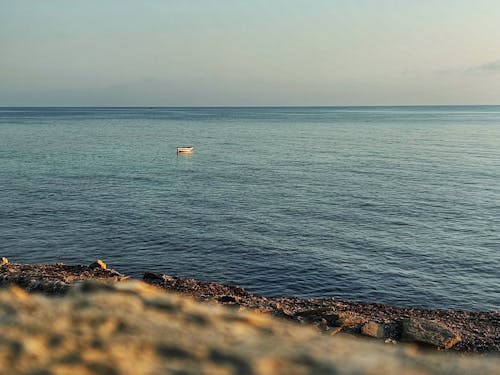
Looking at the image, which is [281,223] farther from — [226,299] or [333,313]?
[333,313]

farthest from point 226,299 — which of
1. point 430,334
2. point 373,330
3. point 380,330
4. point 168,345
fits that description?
point 168,345

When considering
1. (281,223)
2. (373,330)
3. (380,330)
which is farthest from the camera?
(281,223)

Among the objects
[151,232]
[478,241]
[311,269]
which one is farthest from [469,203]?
[151,232]

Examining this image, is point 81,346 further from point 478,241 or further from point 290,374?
point 478,241

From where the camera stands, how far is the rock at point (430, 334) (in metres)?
25.9

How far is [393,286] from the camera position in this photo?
38781 mm

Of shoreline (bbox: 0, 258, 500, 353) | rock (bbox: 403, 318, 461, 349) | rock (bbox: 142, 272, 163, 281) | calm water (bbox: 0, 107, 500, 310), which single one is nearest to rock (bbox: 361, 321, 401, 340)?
shoreline (bbox: 0, 258, 500, 353)

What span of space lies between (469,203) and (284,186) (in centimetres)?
2816

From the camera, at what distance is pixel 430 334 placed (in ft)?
86.2

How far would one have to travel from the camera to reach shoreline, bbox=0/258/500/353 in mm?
26438

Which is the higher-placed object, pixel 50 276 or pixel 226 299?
pixel 50 276

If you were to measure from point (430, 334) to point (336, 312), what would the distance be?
5.49 meters

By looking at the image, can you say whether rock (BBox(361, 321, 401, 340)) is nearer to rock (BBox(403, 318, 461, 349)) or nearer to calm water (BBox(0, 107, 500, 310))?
rock (BBox(403, 318, 461, 349))

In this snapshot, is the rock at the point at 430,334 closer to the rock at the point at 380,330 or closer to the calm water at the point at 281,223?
the rock at the point at 380,330
